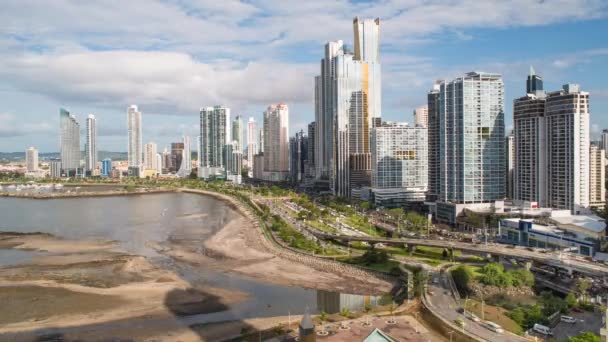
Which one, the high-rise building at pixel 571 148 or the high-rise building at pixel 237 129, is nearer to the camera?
the high-rise building at pixel 571 148

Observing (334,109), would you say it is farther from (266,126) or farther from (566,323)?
(566,323)

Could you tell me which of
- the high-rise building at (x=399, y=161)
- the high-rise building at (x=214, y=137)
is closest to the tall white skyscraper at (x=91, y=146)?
the high-rise building at (x=214, y=137)

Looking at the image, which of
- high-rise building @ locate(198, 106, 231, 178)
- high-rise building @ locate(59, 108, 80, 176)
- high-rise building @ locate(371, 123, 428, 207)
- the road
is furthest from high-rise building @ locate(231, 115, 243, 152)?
the road

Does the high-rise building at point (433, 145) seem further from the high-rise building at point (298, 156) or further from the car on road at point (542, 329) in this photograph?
the high-rise building at point (298, 156)

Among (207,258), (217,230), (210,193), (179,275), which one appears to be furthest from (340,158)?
(179,275)

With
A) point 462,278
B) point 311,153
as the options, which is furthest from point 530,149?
point 311,153

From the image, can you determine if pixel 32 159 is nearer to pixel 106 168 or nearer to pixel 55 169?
pixel 55 169

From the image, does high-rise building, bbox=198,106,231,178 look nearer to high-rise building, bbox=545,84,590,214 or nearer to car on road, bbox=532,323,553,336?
high-rise building, bbox=545,84,590,214

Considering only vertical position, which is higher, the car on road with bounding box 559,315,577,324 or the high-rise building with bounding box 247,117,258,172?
the high-rise building with bounding box 247,117,258,172
